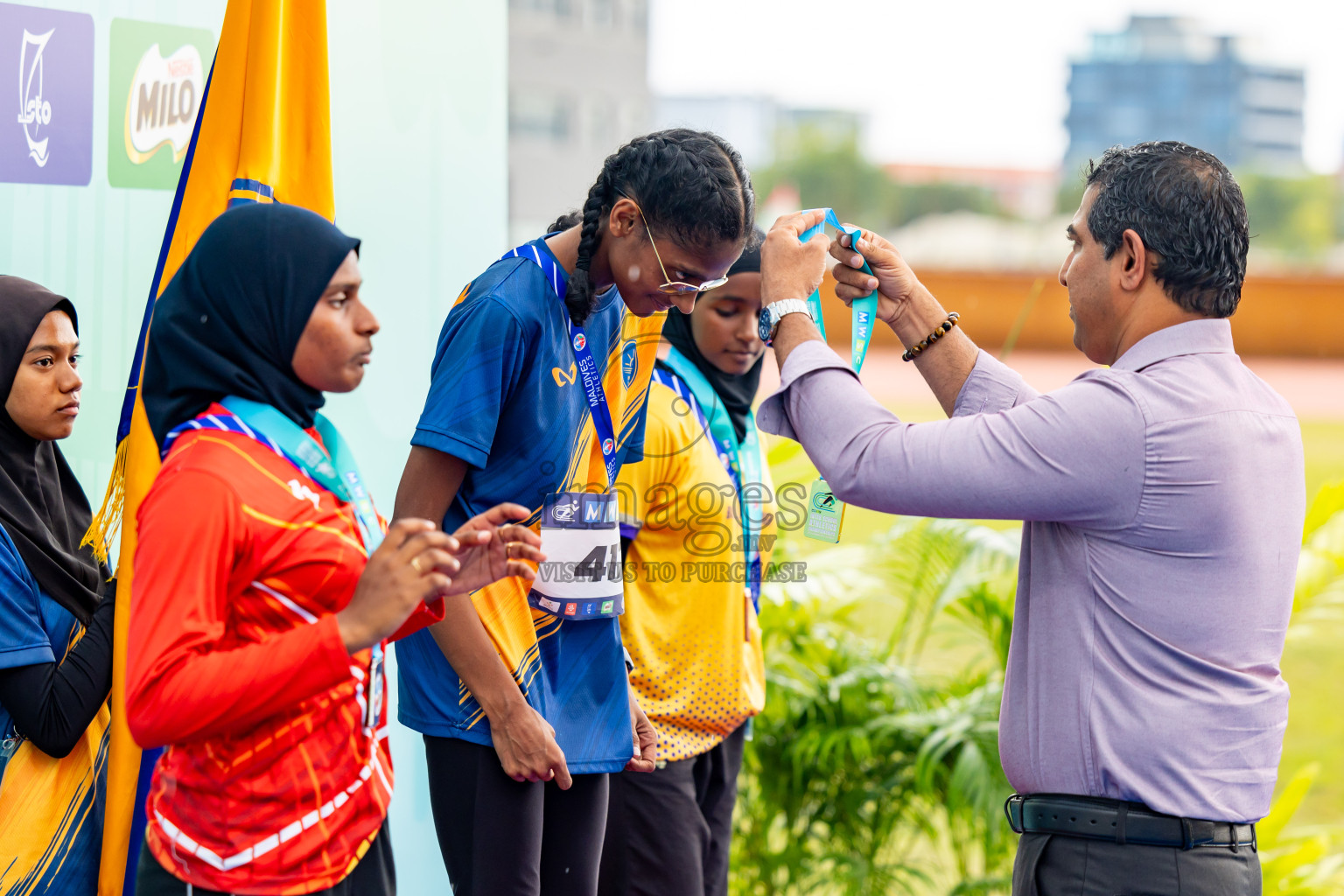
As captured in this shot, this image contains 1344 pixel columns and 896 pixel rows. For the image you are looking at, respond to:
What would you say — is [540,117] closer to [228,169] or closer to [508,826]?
[228,169]

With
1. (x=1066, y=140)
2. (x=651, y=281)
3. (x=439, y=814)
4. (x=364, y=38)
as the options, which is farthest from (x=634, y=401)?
(x=1066, y=140)

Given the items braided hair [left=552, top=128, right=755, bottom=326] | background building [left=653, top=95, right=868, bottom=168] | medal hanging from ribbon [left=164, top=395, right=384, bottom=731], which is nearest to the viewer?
medal hanging from ribbon [left=164, top=395, right=384, bottom=731]

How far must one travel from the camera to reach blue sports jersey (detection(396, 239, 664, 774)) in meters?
1.89

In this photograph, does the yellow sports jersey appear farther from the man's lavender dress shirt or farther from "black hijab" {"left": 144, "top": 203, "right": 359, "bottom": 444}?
"black hijab" {"left": 144, "top": 203, "right": 359, "bottom": 444}

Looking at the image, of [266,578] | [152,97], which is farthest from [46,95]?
[266,578]

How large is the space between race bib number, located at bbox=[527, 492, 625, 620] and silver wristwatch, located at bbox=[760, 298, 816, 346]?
1.45 ft

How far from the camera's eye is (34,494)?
2061 millimetres

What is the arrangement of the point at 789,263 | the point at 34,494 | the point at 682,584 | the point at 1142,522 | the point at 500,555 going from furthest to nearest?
the point at 682,584 < the point at 34,494 < the point at 789,263 < the point at 1142,522 < the point at 500,555

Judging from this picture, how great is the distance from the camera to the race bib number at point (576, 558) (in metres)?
2.06

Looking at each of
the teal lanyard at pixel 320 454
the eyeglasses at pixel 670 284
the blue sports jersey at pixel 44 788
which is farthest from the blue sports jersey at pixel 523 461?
the blue sports jersey at pixel 44 788

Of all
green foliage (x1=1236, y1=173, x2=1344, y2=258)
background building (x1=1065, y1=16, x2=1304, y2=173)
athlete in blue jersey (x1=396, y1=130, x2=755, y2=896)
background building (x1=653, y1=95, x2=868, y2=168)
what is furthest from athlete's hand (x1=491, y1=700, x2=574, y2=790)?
background building (x1=1065, y1=16, x2=1304, y2=173)

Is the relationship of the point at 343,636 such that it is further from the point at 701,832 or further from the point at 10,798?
the point at 701,832

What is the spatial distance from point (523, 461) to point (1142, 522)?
38.2 inches

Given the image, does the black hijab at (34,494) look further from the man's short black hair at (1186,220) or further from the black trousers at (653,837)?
the man's short black hair at (1186,220)
